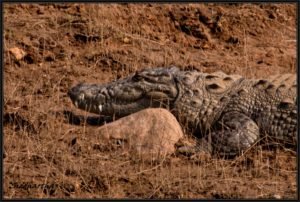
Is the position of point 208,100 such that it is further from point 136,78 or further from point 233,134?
point 136,78

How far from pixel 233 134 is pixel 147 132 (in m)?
0.78

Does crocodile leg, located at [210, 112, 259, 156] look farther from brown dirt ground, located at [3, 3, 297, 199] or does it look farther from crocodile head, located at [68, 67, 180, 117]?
crocodile head, located at [68, 67, 180, 117]

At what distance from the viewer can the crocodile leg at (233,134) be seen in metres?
7.36

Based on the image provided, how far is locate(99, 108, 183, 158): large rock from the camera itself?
7.24 m

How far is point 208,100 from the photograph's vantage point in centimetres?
802

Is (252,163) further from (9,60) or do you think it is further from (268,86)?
(9,60)

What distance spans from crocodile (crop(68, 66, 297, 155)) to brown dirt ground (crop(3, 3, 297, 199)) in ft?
0.97

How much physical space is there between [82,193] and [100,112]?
1.88m

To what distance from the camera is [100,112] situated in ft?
26.9

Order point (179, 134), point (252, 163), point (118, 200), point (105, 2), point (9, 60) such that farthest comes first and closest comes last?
1. point (105, 2)
2. point (9, 60)
3. point (179, 134)
4. point (252, 163)
5. point (118, 200)

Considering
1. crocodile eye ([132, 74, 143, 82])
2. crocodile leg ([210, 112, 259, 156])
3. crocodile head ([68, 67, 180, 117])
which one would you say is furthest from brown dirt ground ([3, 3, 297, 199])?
crocodile eye ([132, 74, 143, 82])

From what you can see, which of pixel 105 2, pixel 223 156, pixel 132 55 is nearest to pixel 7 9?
pixel 105 2

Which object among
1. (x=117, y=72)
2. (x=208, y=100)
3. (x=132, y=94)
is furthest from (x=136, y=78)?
(x=117, y=72)

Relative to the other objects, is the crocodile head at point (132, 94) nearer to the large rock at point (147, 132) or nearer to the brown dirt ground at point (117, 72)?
the brown dirt ground at point (117, 72)
